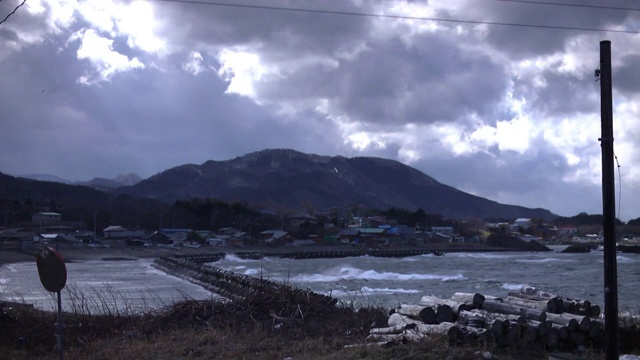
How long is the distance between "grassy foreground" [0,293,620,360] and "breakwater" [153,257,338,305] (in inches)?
10.1

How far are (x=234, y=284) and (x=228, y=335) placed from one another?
16945 mm

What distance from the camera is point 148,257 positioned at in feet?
251

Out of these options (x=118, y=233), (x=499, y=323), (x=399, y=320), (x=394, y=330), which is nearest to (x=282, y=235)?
(x=118, y=233)

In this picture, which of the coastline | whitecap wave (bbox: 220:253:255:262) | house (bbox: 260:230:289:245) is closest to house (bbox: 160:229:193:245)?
the coastline

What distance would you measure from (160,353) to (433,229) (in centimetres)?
14766

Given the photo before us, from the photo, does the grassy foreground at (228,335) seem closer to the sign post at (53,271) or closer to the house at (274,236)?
the sign post at (53,271)

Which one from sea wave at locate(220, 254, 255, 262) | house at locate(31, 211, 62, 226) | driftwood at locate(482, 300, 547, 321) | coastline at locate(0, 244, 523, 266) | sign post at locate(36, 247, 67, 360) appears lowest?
sea wave at locate(220, 254, 255, 262)

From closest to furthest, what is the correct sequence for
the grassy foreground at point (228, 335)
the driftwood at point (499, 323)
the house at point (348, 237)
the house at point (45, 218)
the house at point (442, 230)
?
1. the grassy foreground at point (228, 335)
2. the driftwood at point (499, 323)
3. the house at point (45, 218)
4. the house at point (348, 237)
5. the house at point (442, 230)

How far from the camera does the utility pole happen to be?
26.1 feet

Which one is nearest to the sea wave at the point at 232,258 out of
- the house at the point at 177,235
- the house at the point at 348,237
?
the house at the point at 177,235

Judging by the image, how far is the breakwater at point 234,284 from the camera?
13.3 meters

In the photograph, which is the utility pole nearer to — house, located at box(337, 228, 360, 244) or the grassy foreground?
the grassy foreground

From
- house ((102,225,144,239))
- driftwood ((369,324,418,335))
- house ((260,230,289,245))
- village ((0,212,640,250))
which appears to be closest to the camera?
driftwood ((369,324,418,335))

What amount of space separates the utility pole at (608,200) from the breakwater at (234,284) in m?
6.14
